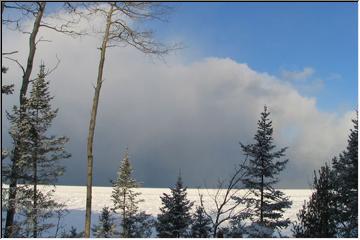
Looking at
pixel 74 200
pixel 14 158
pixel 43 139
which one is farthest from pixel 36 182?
pixel 74 200

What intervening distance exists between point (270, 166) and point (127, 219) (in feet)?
40.1

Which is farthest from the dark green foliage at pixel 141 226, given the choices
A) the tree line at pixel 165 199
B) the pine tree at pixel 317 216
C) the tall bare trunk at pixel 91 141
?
the tall bare trunk at pixel 91 141

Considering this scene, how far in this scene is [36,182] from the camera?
21.1m

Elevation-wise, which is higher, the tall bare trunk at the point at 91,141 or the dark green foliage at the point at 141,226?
the tall bare trunk at the point at 91,141

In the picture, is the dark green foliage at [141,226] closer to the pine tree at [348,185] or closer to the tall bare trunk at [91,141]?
the pine tree at [348,185]

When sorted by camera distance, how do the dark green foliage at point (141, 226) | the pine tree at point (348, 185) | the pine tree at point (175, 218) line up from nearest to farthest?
the pine tree at point (348, 185), the pine tree at point (175, 218), the dark green foliage at point (141, 226)

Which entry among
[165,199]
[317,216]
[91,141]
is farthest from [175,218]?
[91,141]

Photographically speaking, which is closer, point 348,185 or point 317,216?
point 317,216

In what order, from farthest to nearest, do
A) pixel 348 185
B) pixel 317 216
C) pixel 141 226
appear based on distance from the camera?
1. pixel 141 226
2. pixel 348 185
3. pixel 317 216

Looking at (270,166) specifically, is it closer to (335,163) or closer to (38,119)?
(335,163)

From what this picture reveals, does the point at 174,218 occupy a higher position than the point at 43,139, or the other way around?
the point at 43,139

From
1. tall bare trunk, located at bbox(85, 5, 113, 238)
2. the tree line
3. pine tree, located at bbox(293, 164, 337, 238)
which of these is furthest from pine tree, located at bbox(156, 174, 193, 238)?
tall bare trunk, located at bbox(85, 5, 113, 238)

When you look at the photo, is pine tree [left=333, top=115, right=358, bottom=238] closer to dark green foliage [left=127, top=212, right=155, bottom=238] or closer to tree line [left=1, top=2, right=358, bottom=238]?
tree line [left=1, top=2, right=358, bottom=238]

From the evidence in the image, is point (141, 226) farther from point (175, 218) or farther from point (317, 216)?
point (317, 216)
